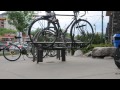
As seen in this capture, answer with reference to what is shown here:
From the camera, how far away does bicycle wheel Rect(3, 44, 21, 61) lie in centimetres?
938

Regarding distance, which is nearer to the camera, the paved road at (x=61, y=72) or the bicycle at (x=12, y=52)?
the paved road at (x=61, y=72)

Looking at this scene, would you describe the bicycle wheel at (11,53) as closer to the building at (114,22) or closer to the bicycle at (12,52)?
the bicycle at (12,52)

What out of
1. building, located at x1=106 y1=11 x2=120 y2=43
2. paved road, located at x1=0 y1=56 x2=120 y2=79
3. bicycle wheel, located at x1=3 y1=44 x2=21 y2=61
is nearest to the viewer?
paved road, located at x1=0 y1=56 x2=120 y2=79

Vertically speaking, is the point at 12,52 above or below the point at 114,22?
below

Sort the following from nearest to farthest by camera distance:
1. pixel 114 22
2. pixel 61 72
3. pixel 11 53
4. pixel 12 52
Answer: pixel 61 72 < pixel 11 53 < pixel 12 52 < pixel 114 22

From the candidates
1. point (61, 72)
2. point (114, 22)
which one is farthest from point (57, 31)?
point (114, 22)

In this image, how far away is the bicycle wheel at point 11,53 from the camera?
9.38 metres

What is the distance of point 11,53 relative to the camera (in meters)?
9.45

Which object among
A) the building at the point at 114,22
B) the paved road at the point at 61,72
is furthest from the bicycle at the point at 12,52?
the building at the point at 114,22

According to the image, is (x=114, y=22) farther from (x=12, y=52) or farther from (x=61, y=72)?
(x=61, y=72)

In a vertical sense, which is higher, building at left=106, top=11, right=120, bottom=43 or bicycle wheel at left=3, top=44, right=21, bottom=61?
building at left=106, top=11, right=120, bottom=43

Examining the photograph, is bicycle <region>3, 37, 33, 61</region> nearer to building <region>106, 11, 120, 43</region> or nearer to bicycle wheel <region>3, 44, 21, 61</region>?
bicycle wheel <region>3, 44, 21, 61</region>

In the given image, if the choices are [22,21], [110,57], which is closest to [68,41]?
[110,57]

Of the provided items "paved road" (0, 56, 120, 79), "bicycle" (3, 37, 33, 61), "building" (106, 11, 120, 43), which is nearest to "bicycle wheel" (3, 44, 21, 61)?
"bicycle" (3, 37, 33, 61)
